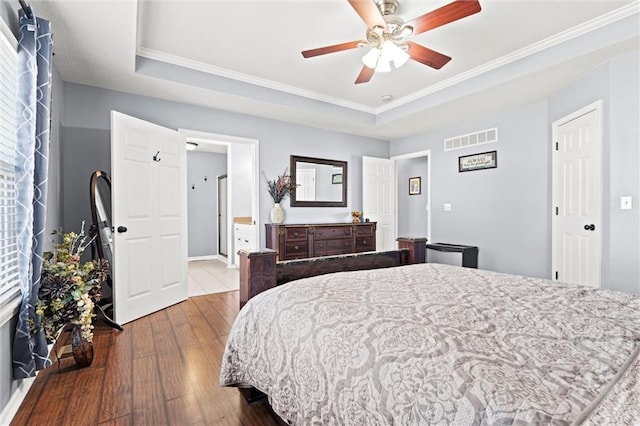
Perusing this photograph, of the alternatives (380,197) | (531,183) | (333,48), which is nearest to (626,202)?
(531,183)

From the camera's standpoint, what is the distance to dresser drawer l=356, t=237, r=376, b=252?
210 inches

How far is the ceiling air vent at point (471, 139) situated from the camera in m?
4.58

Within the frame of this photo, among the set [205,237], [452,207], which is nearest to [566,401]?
[452,207]

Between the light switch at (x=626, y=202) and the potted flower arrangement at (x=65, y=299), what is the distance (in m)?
4.37

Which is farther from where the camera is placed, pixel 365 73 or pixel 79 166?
pixel 79 166

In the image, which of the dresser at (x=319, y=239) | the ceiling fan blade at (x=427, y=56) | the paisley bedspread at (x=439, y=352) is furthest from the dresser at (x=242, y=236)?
the paisley bedspread at (x=439, y=352)

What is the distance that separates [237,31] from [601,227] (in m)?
Result: 3.91

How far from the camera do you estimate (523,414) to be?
27.2 inches

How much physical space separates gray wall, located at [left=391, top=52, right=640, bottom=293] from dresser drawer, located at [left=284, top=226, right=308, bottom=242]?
2.30 meters

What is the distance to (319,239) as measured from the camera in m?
4.90

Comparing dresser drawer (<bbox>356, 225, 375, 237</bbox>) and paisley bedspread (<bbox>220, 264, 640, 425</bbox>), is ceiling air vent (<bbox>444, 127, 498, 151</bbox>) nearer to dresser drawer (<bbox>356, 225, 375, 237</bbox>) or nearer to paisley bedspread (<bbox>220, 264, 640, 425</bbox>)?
dresser drawer (<bbox>356, 225, 375, 237</bbox>)

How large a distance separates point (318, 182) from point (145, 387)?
12.7 feet

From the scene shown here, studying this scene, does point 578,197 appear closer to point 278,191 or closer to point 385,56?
point 385,56

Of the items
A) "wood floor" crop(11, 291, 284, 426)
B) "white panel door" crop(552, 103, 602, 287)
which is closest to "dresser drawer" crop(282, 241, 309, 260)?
"wood floor" crop(11, 291, 284, 426)
